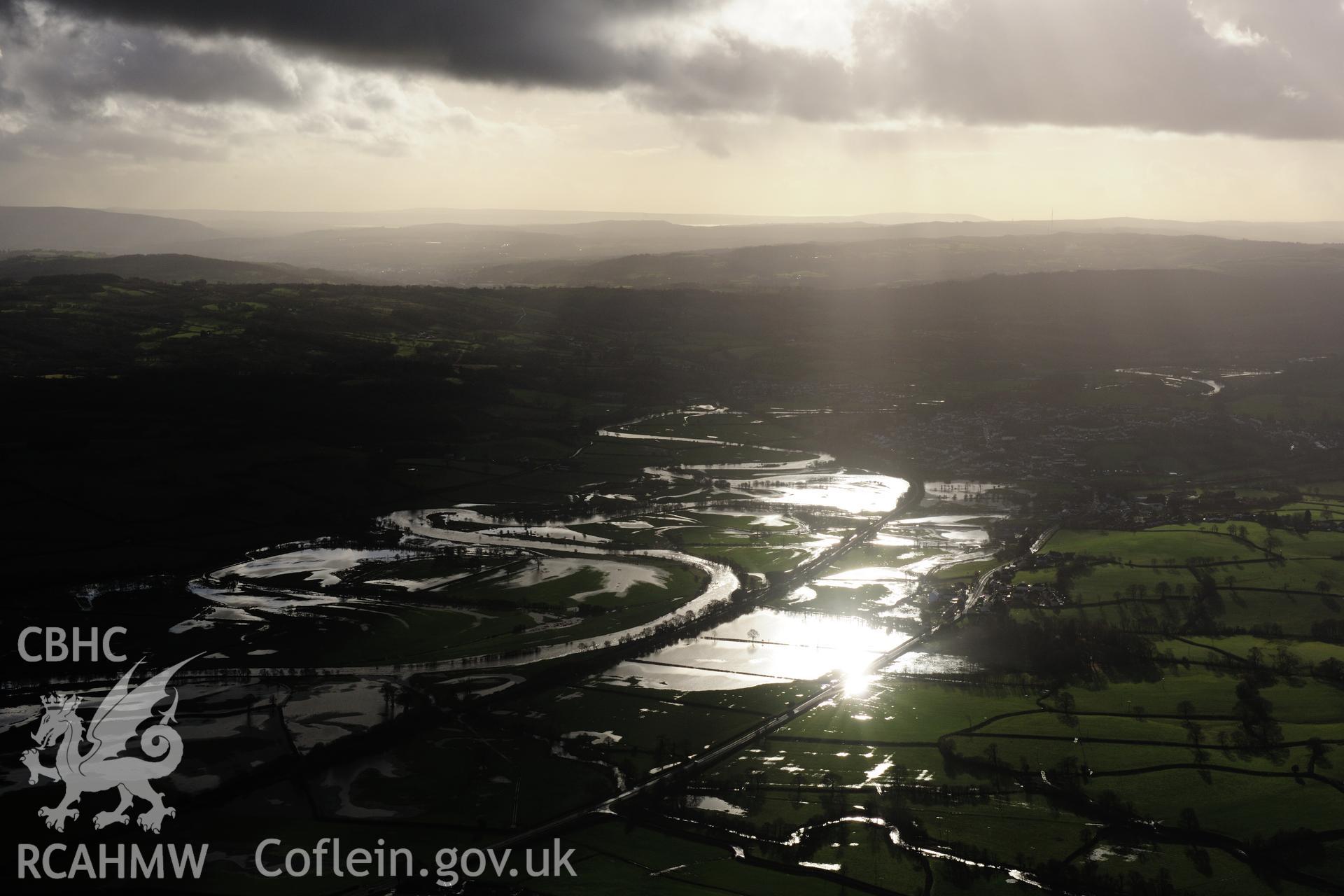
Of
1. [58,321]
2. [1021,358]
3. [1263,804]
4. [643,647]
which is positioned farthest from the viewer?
[1021,358]

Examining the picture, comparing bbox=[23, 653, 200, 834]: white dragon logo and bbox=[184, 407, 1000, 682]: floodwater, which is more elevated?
bbox=[184, 407, 1000, 682]: floodwater

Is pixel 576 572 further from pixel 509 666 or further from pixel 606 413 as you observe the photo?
pixel 606 413

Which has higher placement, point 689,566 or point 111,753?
point 689,566

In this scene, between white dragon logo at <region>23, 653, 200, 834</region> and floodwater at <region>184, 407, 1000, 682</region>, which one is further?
floodwater at <region>184, 407, 1000, 682</region>

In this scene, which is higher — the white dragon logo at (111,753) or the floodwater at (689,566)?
the floodwater at (689,566)

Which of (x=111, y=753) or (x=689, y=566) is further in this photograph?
(x=689, y=566)

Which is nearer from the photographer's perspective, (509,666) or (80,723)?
(80,723)

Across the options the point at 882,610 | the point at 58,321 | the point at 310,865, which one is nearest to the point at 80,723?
the point at 310,865

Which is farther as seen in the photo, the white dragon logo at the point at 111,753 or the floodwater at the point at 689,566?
the floodwater at the point at 689,566
